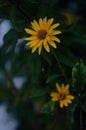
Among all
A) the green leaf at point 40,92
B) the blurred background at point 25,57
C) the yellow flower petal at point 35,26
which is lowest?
the green leaf at point 40,92

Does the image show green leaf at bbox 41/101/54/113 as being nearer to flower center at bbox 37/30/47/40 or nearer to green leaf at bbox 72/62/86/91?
green leaf at bbox 72/62/86/91

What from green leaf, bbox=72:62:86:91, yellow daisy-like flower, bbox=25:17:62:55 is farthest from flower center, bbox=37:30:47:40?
green leaf, bbox=72:62:86:91

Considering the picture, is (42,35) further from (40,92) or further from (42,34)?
(40,92)

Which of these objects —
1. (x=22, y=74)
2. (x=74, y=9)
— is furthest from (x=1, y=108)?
(x=74, y=9)

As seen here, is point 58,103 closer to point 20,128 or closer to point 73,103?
point 73,103

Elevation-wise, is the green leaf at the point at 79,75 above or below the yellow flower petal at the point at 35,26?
below

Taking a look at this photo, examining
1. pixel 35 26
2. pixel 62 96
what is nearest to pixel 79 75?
pixel 62 96

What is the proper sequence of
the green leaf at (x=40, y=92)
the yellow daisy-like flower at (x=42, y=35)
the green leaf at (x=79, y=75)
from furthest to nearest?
the green leaf at (x=40, y=92) → the green leaf at (x=79, y=75) → the yellow daisy-like flower at (x=42, y=35)

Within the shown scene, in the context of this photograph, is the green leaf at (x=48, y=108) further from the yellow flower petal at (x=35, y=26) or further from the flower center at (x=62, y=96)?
the yellow flower petal at (x=35, y=26)

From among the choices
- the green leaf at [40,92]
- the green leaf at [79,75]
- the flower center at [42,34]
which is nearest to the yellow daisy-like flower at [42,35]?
the flower center at [42,34]
